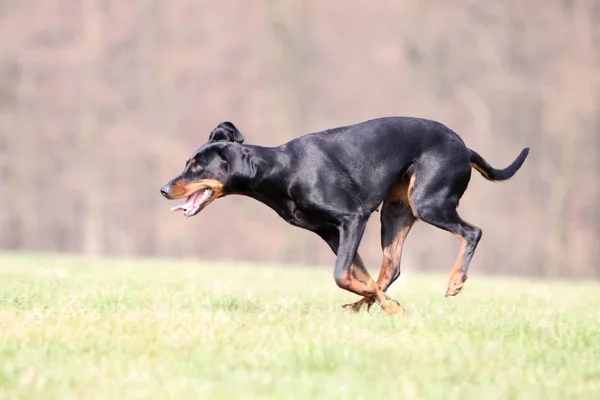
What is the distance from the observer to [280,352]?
423cm

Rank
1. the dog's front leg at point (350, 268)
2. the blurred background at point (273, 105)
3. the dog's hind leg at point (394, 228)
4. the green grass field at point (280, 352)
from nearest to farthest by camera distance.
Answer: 1. the green grass field at point (280, 352)
2. the dog's front leg at point (350, 268)
3. the dog's hind leg at point (394, 228)
4. the blurred background at point (273, 105)

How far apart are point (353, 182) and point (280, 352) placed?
2502 millimetres

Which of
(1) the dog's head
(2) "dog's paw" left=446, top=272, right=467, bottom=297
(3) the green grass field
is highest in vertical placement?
(1) the dog's head

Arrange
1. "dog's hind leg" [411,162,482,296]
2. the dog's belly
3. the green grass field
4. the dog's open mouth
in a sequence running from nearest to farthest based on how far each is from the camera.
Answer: the green grass field < the dog's open mouth < the dog's belly < "dog's hind leg" [411,162,482,296]

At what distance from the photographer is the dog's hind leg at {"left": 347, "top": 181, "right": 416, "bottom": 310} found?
6.87 meters

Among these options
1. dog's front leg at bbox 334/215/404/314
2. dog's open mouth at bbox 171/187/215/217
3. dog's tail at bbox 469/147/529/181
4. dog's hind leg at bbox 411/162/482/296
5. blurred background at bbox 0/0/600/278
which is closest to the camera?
dog's front leg at bbox 334/215/404/314

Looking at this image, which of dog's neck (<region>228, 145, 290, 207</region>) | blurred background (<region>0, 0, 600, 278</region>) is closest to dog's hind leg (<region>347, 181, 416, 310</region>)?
dog's neck (<region>228, 145, 290, 207</region>)

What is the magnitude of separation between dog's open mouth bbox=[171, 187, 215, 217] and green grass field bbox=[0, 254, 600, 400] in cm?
66

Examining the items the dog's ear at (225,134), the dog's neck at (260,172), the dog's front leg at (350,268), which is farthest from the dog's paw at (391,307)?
the dog's ear at (225,134)

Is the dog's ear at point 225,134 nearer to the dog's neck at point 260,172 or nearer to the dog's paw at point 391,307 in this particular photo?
the dog's neck at point 260,172

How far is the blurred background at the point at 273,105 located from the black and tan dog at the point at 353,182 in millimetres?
14323

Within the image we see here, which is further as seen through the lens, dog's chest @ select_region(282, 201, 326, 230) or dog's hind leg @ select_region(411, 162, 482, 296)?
dog's hind leg @ select_region(411, 162, 482, 296)

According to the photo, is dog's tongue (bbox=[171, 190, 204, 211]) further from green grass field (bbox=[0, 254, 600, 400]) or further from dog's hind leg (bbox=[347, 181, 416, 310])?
dog's hind leg (bbox=[347, 181, 416, 310])

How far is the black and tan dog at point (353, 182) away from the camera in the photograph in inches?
249
